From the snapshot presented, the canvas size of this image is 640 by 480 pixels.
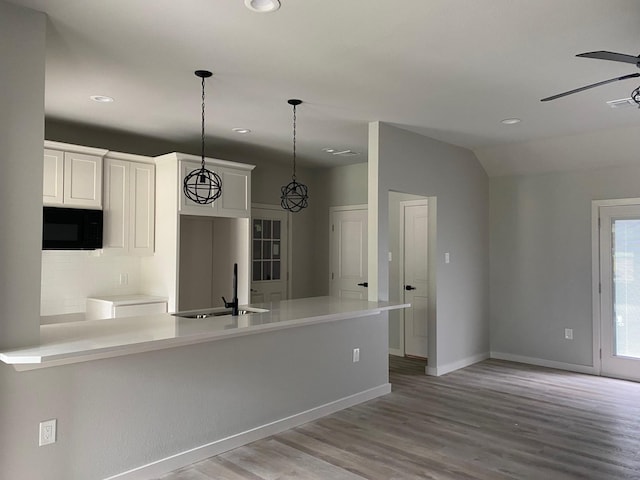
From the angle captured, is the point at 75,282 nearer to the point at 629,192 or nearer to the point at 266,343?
the point at 266,343

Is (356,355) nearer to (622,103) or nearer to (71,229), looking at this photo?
(71,229)

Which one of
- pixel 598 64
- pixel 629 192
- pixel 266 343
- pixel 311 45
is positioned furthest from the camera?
pixel 629 192

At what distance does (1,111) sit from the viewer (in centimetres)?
240

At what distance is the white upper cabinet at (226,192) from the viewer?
16.3 ft

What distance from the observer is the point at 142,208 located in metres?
5.06

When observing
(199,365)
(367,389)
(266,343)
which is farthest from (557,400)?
(199,365)

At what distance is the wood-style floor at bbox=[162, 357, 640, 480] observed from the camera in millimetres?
3062

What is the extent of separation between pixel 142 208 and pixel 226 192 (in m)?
0.89

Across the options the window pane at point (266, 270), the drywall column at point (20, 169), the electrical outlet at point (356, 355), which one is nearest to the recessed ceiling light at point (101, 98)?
the drywall column at point (20, 169)

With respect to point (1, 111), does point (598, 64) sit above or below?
above

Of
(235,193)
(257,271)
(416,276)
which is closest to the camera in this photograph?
(235,193)

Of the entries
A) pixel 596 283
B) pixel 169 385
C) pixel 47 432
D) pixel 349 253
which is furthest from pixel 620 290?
pixel 47 432

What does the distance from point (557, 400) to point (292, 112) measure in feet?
11.8

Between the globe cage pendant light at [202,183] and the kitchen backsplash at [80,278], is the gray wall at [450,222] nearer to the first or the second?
the globe cage pendant light at [202,183]
